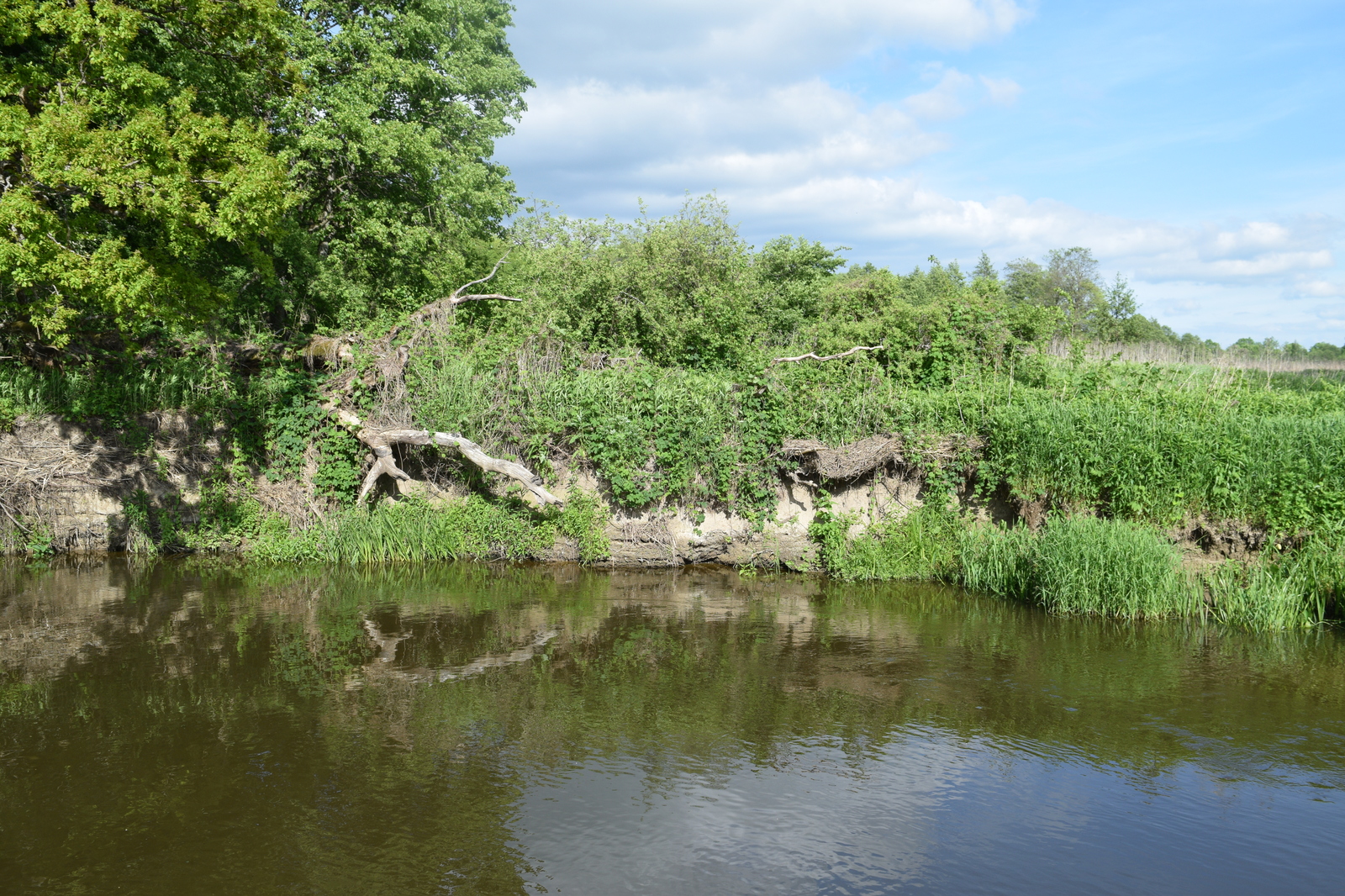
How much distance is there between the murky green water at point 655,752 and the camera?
559 centimetres

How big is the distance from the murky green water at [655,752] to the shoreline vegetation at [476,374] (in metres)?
2.33

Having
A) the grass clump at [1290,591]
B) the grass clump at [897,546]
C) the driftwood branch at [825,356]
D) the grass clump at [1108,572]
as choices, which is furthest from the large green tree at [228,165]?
the grass clump at [1290,591]

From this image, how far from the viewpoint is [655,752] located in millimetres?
7270

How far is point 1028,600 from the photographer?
483 inches

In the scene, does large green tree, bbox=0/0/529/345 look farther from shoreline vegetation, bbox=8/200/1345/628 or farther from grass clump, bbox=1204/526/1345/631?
grass clump, bbox=1204/526/1345/631

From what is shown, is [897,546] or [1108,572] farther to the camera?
[897,546]

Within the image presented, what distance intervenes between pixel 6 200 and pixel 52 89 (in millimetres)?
2929

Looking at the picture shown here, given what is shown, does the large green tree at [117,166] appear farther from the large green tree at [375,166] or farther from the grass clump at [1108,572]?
the grass clump at [1108,572]

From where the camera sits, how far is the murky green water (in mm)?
5586

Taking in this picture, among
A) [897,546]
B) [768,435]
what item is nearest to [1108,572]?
[897,546]

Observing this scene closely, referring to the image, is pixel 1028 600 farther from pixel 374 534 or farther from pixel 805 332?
pixel 374 534

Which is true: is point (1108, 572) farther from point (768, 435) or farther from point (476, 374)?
point (476, 374)

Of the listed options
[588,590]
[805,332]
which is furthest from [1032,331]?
[588,590]

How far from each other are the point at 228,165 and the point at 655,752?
11661mm
